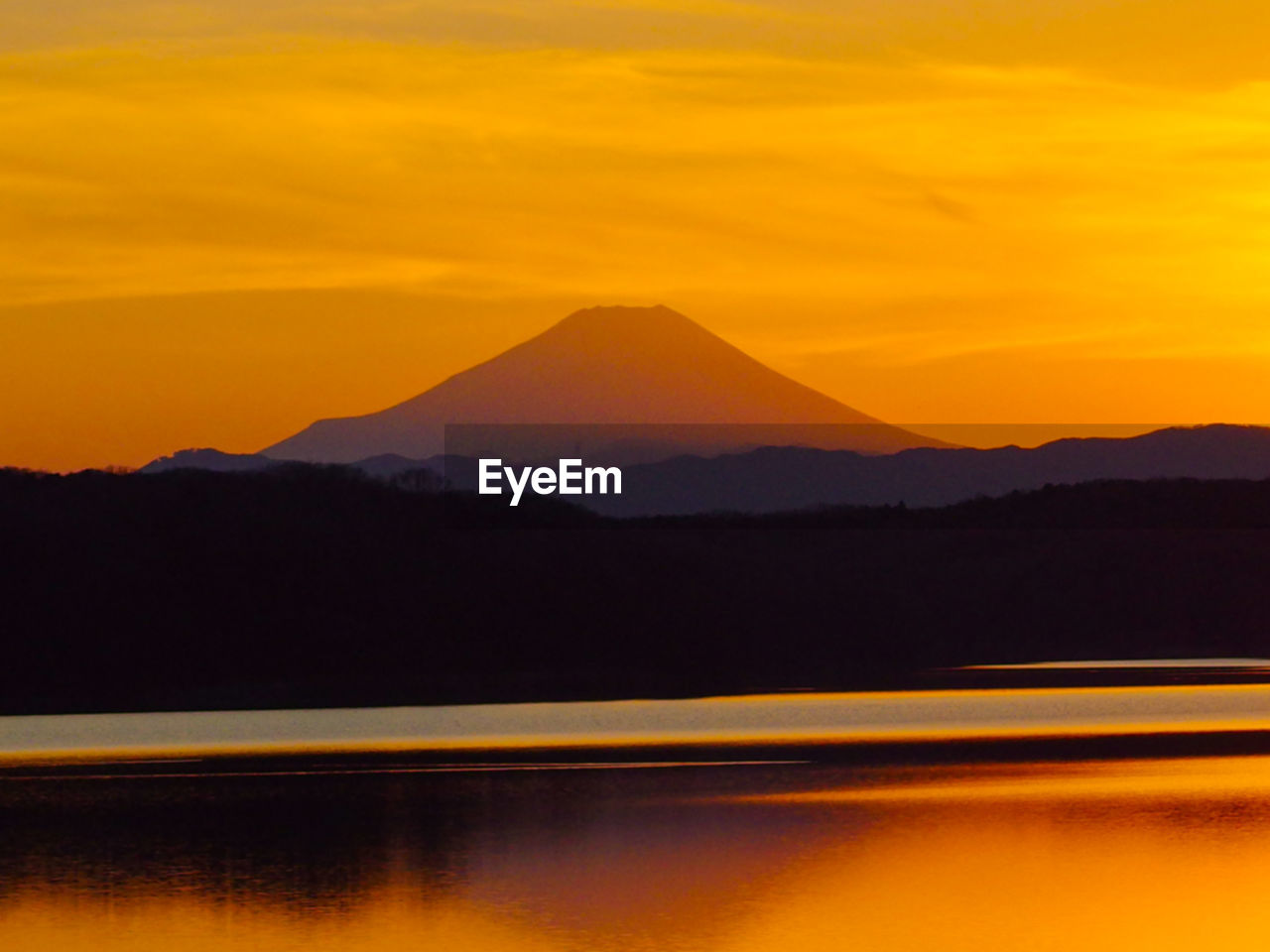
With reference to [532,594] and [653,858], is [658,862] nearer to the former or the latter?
[653,858]

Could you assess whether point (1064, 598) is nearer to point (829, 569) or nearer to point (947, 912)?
point (829, 569)

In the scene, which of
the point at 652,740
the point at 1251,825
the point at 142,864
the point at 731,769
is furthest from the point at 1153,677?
the point at 142,864

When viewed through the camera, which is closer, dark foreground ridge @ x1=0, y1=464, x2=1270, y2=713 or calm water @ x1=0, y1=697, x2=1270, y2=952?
calm water @ x1=0, y1=697, x2=1270, y2=952

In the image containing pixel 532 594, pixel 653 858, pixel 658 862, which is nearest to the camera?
pixel 658 862

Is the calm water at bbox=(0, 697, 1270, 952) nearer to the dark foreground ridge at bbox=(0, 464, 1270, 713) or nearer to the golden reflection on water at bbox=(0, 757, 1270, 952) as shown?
the golden reflection on water at bbox=(0, 757, 1270, 952)

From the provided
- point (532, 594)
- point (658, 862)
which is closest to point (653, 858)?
point (658, 862)

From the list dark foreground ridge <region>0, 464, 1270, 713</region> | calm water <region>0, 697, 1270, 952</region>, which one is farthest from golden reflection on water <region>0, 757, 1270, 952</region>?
dark foreground ridge <region>0, 464, 1270, 713</region>
